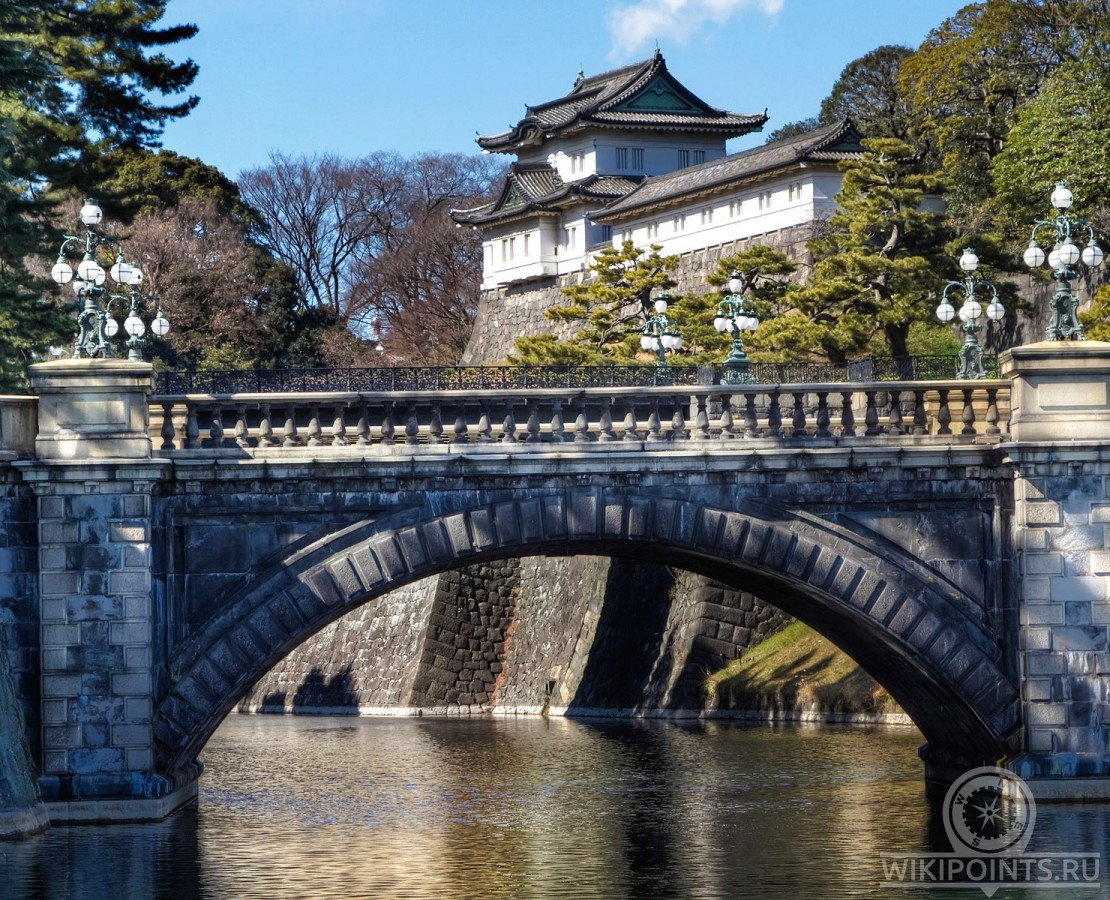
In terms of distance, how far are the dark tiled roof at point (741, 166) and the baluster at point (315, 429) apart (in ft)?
157

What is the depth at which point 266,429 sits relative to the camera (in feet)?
89.6

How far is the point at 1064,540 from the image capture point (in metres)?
27.8

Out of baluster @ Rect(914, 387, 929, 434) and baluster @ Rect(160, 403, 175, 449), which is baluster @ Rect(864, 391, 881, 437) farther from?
baluster @ Rect(160, 403, 175, 449)

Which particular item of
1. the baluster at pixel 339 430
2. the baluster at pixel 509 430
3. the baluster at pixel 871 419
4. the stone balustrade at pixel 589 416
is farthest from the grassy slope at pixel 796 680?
the baluster at pixel 339 430

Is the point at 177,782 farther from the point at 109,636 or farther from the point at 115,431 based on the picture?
the point at 115,431

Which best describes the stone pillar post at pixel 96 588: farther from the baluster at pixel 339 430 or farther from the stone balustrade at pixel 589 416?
the baluster at pixel 339 430

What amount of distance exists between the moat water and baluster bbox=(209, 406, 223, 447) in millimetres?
5376

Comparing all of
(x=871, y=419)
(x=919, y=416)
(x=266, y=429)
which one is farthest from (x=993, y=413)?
(x=266, y=429)

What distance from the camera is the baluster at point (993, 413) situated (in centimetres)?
2833

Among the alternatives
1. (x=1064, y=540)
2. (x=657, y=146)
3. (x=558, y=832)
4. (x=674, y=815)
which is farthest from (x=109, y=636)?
(x=657, y=146)

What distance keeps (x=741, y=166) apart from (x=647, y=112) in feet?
47.3

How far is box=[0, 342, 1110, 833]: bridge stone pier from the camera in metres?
26.6

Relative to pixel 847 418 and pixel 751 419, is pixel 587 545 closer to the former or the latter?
pixel 751 419

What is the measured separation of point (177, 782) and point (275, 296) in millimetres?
60273
